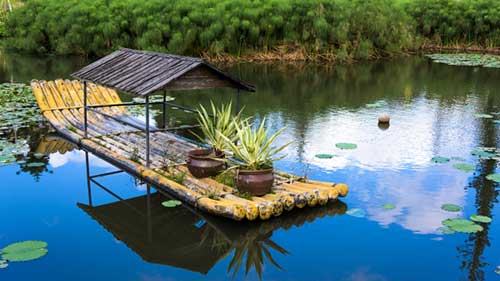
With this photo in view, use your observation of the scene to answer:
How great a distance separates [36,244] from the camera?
671cm

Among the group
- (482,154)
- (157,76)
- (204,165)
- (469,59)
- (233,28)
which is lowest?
(482,154)

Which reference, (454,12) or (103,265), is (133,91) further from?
(454,12)

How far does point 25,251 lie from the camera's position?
6527mm

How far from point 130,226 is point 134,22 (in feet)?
64.5

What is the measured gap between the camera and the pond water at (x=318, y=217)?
6.33 m

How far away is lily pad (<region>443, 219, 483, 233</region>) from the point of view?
716 cm

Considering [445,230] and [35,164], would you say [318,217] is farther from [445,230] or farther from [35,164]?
[35,164]

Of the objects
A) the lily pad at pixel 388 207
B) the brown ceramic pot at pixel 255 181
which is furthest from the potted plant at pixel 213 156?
the lily pad at pixel 388 207

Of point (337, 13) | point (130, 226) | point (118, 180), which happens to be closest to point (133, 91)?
point (118, 180)

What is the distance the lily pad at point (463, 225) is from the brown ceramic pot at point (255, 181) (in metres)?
2.39

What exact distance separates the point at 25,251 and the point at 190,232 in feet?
6.49

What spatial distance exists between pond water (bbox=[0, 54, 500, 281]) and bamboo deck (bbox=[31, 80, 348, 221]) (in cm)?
19

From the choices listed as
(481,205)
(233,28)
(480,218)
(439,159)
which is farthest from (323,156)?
(233,28)

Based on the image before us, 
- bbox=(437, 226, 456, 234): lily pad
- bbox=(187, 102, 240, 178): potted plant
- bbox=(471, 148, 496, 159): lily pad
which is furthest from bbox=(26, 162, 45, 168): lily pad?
bbox=(471, 148, 496, 159): lily pad
